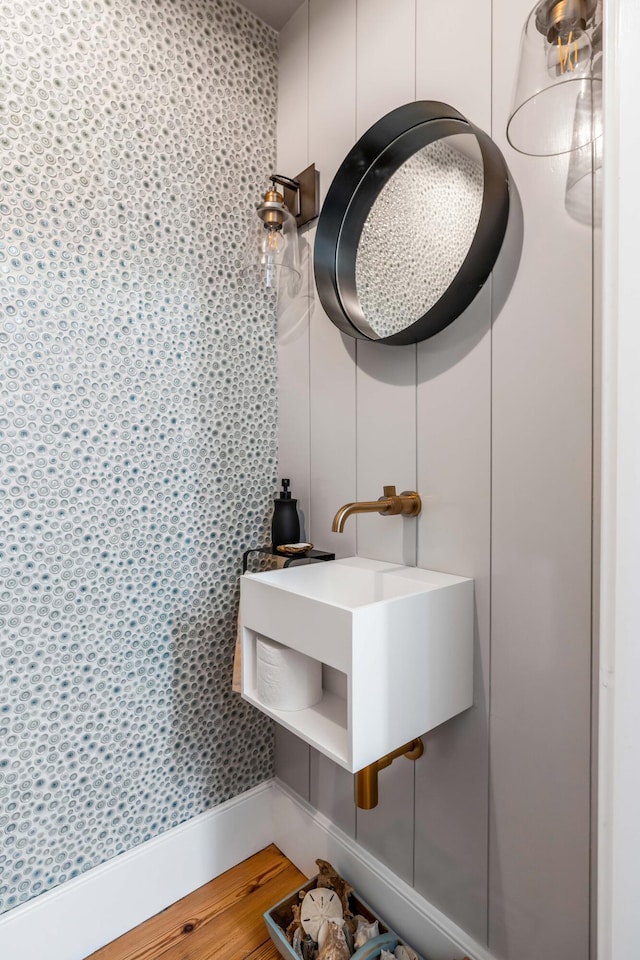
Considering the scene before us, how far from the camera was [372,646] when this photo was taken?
833 millimetres

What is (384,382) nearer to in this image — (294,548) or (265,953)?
(294,548)

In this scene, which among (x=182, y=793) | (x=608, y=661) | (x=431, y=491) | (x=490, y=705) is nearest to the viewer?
(x=608, y=661)

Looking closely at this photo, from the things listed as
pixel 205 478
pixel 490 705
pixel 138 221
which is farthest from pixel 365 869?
pixel 138 221

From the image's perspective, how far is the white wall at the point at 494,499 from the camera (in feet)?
2.72

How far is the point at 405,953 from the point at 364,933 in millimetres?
90

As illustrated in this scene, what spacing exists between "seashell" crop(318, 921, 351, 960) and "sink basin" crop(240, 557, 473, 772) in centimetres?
46

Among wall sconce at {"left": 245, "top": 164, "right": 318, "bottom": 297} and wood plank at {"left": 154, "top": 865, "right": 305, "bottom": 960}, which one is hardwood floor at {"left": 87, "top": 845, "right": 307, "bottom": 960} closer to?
wood plank at {"left": 154, "top": 865, "right": 305, "bottom": 960}

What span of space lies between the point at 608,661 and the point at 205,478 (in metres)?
0.99

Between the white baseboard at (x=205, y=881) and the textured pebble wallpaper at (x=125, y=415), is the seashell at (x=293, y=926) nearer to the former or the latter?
the white baseboard at (x=205, y=881)

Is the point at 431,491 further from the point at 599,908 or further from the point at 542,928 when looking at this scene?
the point at 542,928

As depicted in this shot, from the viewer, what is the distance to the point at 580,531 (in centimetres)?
81

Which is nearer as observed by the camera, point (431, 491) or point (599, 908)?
point (599, 908)

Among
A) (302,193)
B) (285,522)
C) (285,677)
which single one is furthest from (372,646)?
(302,193)

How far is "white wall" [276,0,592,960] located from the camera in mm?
829
